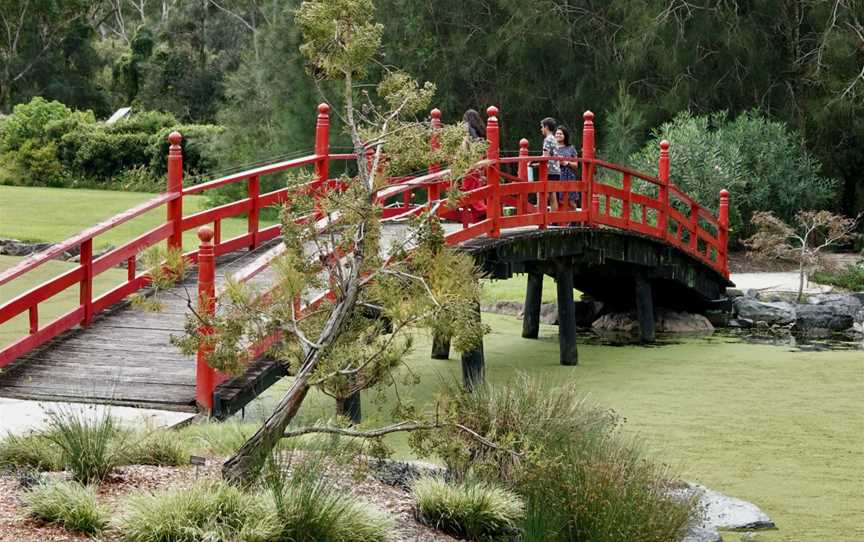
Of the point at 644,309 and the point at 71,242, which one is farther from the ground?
the point at 71,242

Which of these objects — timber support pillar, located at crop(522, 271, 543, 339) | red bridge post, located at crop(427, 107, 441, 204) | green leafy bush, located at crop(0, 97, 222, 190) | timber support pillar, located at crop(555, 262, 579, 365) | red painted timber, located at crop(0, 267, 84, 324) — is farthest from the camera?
green leafy bush, located at crop(0, 97, 222, 190)

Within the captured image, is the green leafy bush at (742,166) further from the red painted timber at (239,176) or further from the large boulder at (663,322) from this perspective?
the red painted timber at (239,176)

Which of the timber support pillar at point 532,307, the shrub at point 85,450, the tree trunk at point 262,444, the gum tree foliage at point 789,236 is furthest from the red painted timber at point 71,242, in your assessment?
the gum tree foliage at point 789,236

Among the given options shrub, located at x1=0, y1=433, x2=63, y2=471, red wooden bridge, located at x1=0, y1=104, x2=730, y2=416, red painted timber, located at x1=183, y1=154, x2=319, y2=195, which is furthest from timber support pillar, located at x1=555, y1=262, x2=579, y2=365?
shrub, located at x1=0, y1=433, x2=63, y2=471

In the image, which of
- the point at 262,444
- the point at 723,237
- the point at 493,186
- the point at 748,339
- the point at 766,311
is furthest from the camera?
the point at 723,237

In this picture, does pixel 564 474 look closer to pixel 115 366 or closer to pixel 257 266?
pixel 257 266

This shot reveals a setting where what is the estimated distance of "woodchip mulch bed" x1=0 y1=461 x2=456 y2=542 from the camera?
5.75m

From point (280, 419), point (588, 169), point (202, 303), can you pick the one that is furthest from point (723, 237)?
point (280, 419)

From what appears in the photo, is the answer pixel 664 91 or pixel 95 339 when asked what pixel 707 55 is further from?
pixel 95 339

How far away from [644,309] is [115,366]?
8434mm

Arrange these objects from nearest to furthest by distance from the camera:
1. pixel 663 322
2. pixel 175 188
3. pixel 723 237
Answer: pixel 175 188
pixel 663 322
pixel 723 237

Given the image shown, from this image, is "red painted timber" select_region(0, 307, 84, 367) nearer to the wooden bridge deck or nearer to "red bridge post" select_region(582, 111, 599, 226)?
the wooden bridge deck

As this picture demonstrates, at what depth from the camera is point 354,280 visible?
6.31 meters

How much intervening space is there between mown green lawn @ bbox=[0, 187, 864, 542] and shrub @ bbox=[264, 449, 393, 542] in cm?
46
